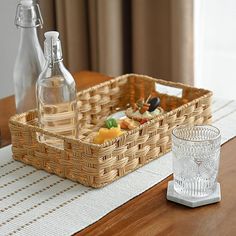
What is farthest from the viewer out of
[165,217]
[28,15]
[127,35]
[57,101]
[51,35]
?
[127,35]

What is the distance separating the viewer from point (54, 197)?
Result: 51.3 inches

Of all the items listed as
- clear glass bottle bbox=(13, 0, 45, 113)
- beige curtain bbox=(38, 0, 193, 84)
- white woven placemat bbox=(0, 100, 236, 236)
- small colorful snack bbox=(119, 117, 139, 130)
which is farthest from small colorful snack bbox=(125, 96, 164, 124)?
beige curtain bbox=(38, 0, 193, 84)

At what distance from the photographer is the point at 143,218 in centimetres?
121

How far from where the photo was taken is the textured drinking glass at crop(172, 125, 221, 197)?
4.07ft

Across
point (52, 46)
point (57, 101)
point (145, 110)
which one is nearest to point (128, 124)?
point (145, 110)

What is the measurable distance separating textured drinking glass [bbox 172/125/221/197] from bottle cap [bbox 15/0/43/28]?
0.52 m

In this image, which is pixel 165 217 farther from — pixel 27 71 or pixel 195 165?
pixel 27 71

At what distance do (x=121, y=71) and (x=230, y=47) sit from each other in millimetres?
499

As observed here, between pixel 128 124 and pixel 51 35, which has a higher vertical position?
pixel 51 35

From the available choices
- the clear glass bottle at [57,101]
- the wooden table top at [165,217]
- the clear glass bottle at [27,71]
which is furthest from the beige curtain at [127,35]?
the wooden table top at [165,217]

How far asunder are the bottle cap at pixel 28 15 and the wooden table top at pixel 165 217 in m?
0.54

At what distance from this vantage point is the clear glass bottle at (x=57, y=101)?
1470mm

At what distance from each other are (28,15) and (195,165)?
616mm

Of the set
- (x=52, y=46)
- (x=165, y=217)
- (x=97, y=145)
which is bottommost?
(x=165, y=217)
